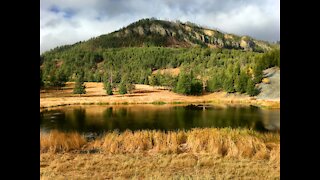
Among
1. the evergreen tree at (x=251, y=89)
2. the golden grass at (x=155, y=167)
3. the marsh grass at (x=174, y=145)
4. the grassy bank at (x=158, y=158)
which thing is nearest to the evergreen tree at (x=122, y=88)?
the evergreen tree at (x=251, y=89)

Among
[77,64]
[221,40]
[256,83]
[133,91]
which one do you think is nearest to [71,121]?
[133,91]

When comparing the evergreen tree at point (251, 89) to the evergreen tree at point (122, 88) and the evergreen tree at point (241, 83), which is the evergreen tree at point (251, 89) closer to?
the evergreen tree at point (241, 83)

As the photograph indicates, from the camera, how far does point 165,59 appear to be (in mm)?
61844

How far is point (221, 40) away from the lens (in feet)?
348

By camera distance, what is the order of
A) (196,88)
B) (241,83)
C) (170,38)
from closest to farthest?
(241,83)
(196,88)
(170,38)

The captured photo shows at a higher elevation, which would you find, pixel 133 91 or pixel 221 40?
pixel 221 40

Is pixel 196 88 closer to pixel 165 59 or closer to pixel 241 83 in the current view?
pixel 241 83

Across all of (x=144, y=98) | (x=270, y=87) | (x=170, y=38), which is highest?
(x=170, y=38)

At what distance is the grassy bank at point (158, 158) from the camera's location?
5.05 metres

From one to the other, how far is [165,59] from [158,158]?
184 feet

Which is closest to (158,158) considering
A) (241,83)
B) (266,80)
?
(241,83)
